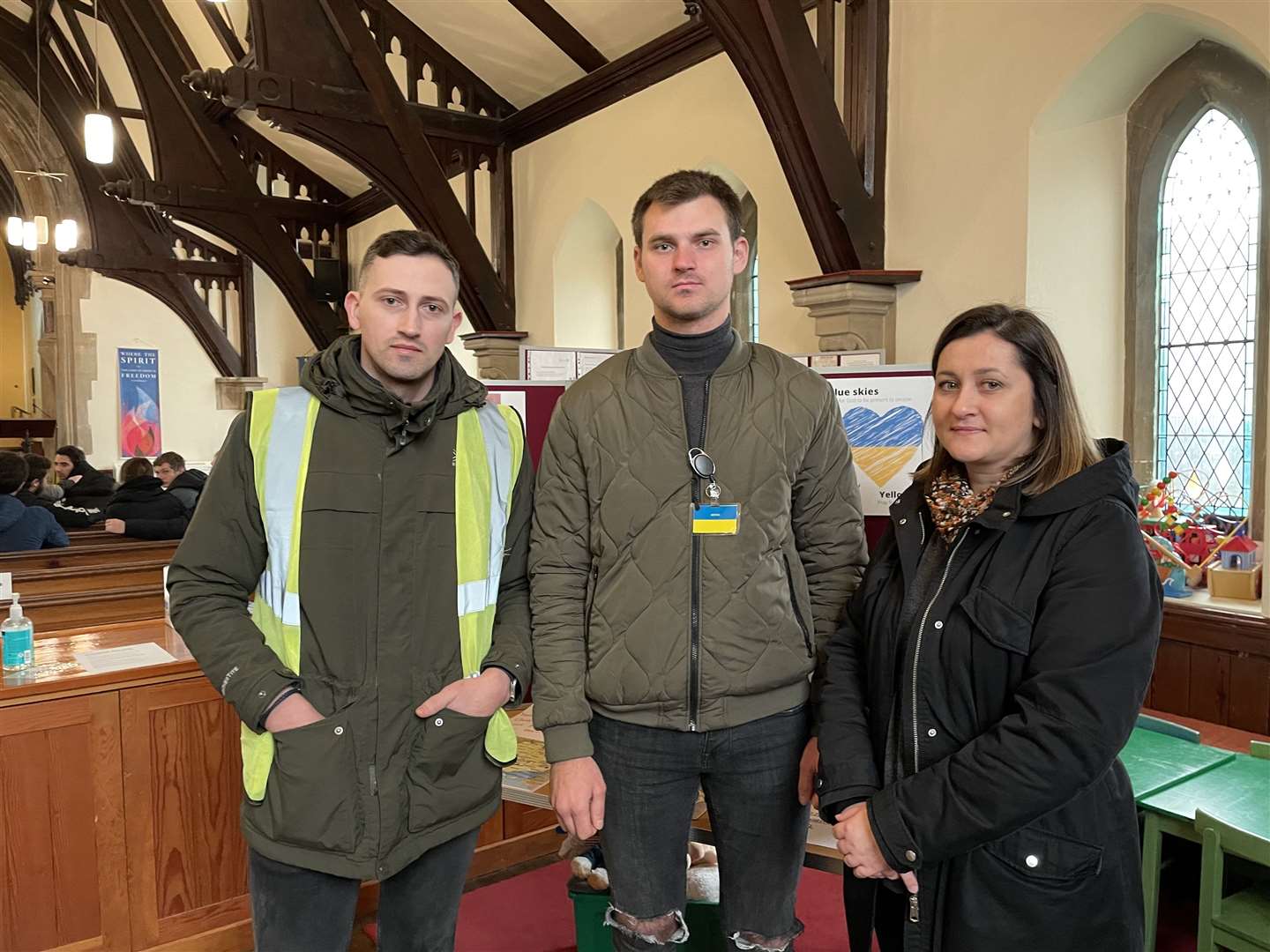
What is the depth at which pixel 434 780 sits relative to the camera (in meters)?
1.54

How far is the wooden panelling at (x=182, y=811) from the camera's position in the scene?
8.29ft

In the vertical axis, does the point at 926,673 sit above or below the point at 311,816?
above

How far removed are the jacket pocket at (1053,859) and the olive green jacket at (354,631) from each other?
0.82m

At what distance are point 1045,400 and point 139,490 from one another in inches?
222

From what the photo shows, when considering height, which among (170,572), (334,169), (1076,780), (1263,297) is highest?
(334,169)

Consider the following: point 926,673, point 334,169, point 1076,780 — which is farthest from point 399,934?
point 334,169

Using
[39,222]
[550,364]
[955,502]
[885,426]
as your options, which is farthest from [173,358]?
[955,502]

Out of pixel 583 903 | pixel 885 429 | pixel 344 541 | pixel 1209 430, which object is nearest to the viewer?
pixel 344 541

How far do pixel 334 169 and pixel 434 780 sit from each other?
346 inches

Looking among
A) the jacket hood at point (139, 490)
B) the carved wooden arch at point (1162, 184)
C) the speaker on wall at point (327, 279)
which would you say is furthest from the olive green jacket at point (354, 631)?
the speaker on wall at point (327, 279)

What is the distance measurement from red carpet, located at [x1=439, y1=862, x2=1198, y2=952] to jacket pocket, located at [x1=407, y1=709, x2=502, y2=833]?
1366 millimetres

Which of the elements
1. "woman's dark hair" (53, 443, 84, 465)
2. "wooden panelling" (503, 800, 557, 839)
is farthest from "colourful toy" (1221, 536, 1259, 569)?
"woman's dark hair" (53, 443, 84, 465)

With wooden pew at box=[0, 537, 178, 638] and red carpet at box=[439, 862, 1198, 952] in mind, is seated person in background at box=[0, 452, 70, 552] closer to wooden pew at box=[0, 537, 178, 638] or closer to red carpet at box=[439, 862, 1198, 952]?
wooden pew at box=[0, 537, 178, 638]

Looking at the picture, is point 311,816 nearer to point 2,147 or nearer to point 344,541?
point 344,541
